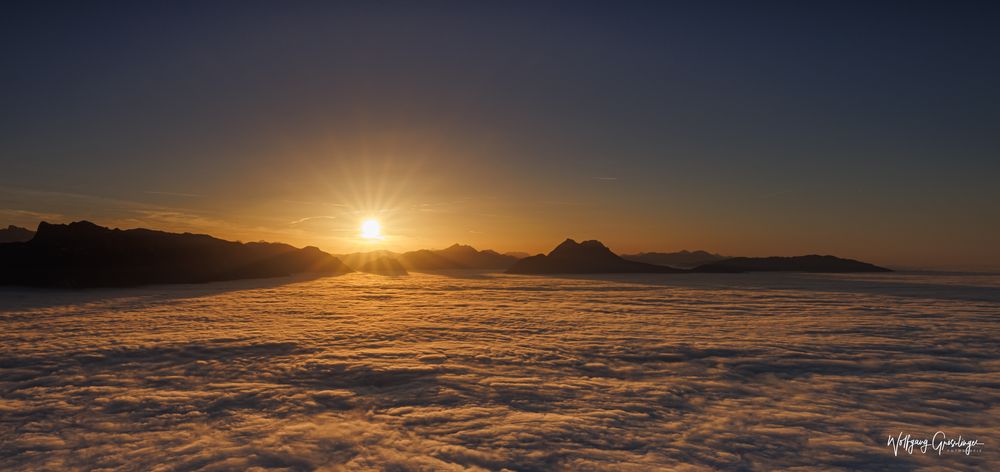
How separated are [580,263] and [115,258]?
217ft

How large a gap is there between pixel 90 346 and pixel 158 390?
15.9ft

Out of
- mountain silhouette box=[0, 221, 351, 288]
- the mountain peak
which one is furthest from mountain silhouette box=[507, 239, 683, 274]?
mountain silhouette box=[0, 221, 351, 288]

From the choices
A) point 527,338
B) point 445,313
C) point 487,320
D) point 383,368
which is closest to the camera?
point 383,368

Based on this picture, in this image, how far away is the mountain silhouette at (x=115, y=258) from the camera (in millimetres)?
28516

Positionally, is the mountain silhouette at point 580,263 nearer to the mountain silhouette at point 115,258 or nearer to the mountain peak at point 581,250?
the mountain peak at point 581,250

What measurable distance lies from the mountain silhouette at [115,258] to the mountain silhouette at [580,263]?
47731 millimetres

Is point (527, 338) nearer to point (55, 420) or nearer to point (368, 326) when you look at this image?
point (368, 326)

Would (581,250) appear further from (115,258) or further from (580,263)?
(115,258)

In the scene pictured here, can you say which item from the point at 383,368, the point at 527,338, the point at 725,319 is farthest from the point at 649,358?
the point at 725,319

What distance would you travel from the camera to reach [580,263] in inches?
3241

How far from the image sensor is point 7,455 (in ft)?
13.2

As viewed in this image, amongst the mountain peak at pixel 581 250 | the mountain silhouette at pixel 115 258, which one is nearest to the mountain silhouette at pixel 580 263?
the mountain peak at pixel 581 250

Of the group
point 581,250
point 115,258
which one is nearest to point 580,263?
point 581,250

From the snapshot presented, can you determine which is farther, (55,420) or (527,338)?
(527,338)
